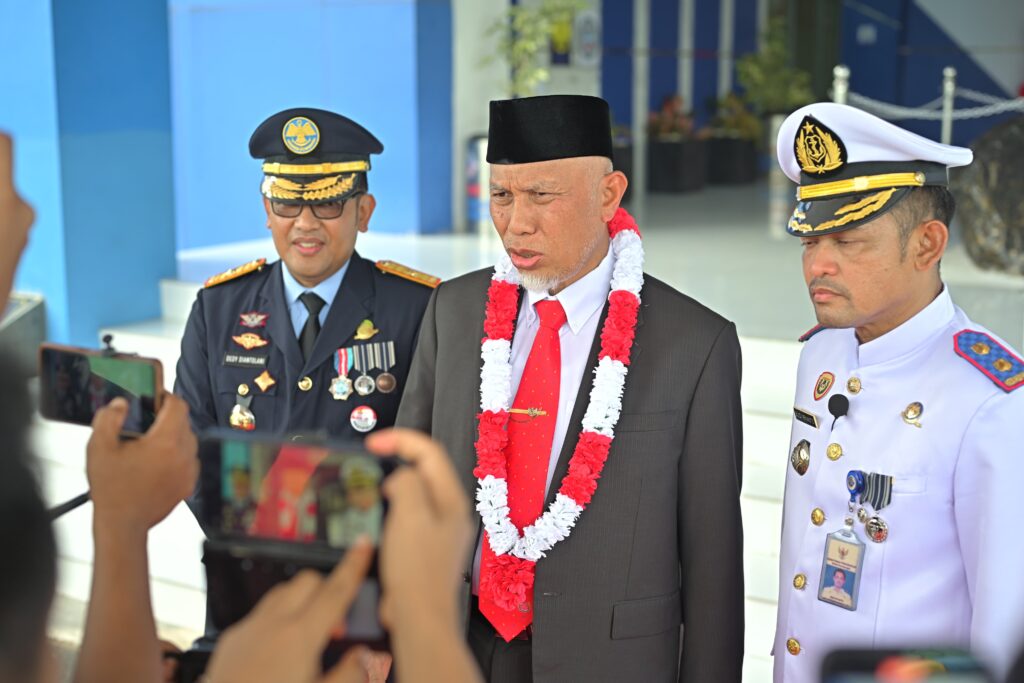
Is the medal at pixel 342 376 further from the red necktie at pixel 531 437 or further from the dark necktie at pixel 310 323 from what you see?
the red necktie at pixel 531 437

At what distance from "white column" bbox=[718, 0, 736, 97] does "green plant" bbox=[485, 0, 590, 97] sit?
588 cm

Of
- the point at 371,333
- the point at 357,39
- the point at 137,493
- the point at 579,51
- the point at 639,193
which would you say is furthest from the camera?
the point at 639,193

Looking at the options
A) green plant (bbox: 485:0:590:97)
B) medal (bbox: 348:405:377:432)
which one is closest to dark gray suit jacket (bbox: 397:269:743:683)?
medal (bbox: 348:405:377:432)

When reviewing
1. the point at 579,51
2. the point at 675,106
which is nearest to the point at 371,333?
the point at 579,51

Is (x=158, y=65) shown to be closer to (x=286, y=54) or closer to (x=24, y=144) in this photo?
(x=24, y=144)

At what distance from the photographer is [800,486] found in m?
2.03

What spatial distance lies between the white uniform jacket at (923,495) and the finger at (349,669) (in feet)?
3.72

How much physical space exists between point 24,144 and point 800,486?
502 centimetres

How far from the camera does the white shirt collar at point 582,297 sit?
2170mm

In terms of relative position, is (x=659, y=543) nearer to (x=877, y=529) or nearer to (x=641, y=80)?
(x=877, y=529)

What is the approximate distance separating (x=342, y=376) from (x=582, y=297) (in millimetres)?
650

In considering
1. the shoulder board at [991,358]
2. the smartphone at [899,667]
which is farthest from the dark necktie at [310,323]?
the smartphone at [899,667]

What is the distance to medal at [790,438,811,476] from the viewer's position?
2.03 metres

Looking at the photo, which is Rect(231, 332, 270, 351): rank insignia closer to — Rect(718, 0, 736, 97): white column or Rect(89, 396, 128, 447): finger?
Rect(89, 396, 128, 447): finger
